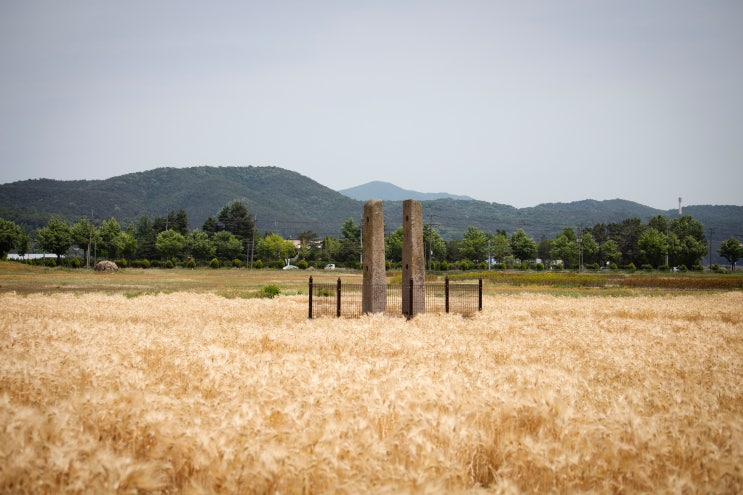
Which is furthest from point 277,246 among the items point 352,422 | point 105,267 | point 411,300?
point 352,422

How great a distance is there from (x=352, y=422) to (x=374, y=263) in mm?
18509

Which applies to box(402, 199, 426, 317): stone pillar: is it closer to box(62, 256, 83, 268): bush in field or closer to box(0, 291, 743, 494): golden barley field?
box(0, 291, 743, 494): golden barley field

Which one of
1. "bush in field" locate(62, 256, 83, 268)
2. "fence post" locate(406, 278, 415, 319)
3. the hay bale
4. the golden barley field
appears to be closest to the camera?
the golden barley field

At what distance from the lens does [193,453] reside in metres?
4.74

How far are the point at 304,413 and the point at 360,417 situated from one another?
0.59 m

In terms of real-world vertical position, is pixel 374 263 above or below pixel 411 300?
above

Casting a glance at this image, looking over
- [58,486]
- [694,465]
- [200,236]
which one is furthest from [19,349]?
[200,236]

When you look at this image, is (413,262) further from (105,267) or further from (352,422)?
(105,267)

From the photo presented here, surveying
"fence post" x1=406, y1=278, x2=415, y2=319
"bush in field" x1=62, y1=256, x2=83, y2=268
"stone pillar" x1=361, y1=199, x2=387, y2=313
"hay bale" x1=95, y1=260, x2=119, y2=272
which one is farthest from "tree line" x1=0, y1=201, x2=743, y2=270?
"fence post" x1=406, y1=278, x2=415, y2=319

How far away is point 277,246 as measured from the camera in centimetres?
15350

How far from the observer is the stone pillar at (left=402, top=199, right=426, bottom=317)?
938 inches

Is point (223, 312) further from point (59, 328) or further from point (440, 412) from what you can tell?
point (440, 412)

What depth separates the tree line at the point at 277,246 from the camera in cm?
11475

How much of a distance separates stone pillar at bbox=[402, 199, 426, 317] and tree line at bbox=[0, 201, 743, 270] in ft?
242
